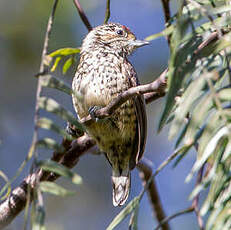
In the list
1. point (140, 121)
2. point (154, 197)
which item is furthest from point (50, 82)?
point (154, 197)

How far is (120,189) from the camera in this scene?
13.8 feet

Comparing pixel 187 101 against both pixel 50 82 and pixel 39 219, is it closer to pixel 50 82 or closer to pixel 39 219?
pixel 50 82

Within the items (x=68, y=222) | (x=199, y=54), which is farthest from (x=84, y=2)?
(x=199, y=54)

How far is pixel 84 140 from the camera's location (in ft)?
12.4

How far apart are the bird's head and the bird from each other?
41 millimetres

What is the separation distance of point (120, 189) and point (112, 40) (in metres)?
1.30

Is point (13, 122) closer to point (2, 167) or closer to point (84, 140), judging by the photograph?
point (2, 167)

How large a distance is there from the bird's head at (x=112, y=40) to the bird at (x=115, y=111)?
41 millimetres

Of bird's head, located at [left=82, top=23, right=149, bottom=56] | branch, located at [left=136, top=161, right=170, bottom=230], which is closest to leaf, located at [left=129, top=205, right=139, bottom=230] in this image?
branch, located at [left=136, top=161, right=170, bottom=230]

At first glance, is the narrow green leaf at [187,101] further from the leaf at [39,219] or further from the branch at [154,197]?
the branch at [154,197]

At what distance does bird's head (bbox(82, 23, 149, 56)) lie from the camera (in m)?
4.57

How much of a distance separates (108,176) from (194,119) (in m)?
5.90

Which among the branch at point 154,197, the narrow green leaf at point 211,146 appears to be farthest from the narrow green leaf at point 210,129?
the branch at point 154,197

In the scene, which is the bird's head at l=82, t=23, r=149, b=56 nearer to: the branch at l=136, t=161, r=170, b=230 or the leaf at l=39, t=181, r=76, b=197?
the branch at l=136, t=161, r=170, b=230
